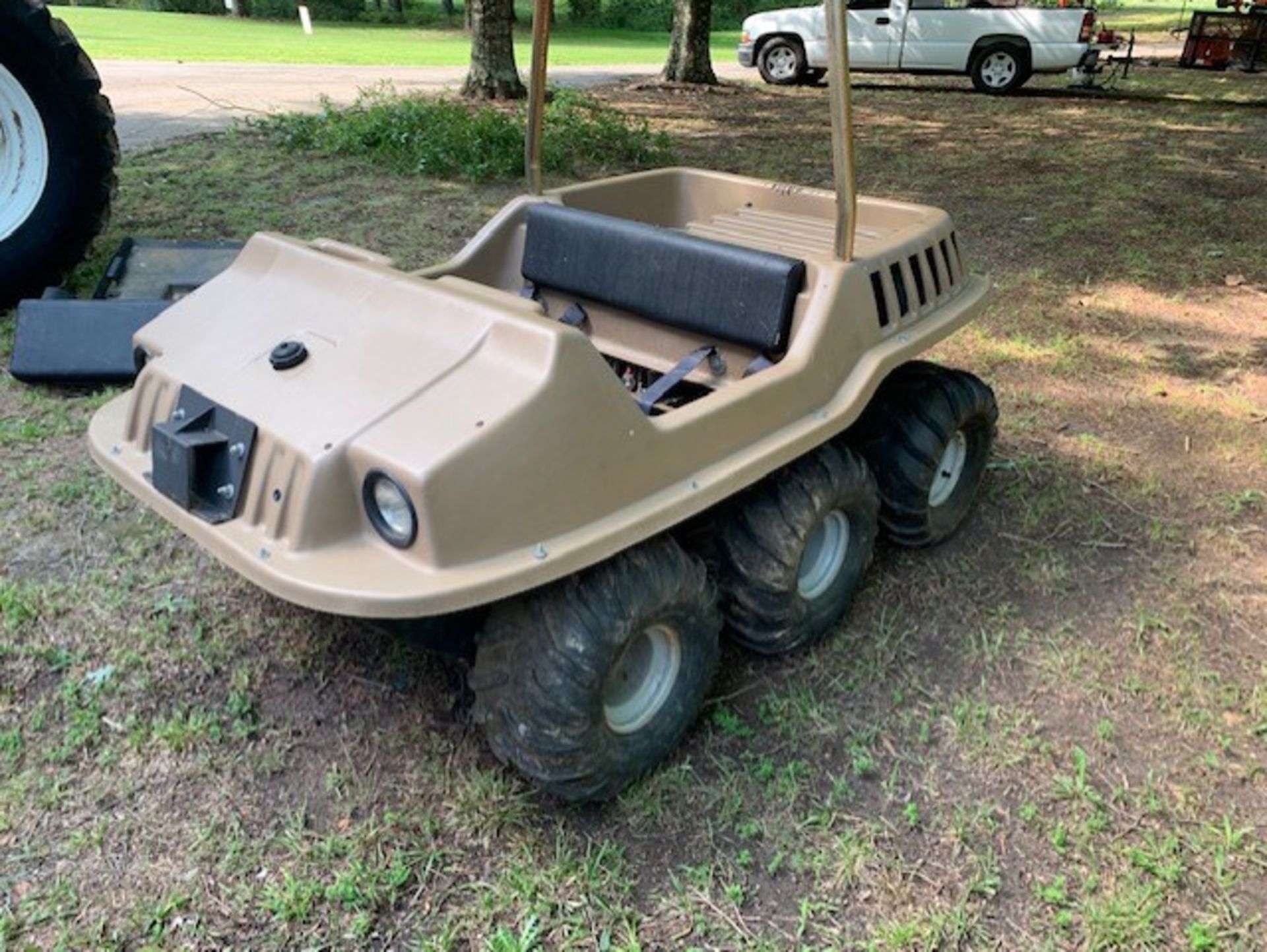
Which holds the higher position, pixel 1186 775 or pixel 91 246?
pixel 91 246

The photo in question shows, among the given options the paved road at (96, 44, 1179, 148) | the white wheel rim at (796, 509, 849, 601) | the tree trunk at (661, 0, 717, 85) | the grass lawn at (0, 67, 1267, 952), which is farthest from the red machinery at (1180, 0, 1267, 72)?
the white wheel rim at (796, 509, 849, 601)

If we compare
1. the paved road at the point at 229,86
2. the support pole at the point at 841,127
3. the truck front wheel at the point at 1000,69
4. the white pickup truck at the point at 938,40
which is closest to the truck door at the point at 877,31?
the white pickup truck at the point at 938,40

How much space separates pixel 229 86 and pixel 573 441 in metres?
11.8

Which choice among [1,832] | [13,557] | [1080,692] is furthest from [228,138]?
[1080,692]

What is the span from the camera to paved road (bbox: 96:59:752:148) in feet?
29.9

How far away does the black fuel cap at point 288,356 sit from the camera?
7.00 ft

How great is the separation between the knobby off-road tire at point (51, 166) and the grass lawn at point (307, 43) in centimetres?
→ 1201

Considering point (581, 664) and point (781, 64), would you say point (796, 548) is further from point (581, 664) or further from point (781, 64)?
point (781, 64)

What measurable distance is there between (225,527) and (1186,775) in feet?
7.23

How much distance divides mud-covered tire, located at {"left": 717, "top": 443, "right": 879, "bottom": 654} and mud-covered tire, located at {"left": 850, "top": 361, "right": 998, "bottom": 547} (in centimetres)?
28

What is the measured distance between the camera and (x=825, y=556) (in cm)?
285

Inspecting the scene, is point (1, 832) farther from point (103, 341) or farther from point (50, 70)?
point (50, 70)

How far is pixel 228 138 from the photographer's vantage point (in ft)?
26.6

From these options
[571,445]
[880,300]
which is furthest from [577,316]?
[571,445]
